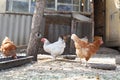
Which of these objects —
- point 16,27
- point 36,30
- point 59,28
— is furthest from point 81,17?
point 36,30

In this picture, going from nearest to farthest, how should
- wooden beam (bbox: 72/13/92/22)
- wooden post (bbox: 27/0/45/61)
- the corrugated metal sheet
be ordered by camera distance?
wooden post (bbox: 27/0/45/61), the corrugated metal sheet, wooden beam (bbox: 72/13/92/22)

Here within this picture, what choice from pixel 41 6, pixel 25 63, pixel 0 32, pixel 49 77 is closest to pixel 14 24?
pixel 0 32

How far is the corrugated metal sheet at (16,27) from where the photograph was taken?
11414mm

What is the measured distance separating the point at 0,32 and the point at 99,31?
611 cm

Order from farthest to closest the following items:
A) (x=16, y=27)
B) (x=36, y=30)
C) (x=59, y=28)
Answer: (x=59, y=28)
(x=16, y=27)
(x=36, y=30)

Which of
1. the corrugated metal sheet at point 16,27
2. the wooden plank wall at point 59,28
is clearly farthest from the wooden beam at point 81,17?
the corrugated metal sheet at point 16,27

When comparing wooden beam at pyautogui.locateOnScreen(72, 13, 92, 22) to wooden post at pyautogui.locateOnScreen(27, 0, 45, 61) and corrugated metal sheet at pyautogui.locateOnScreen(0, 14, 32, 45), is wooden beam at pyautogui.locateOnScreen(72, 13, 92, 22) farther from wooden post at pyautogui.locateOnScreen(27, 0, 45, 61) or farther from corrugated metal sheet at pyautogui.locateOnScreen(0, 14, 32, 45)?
wooden post at pyautogui.locateOnScreen(27, 0, 45, 61)

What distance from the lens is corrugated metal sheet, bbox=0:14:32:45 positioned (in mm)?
11414

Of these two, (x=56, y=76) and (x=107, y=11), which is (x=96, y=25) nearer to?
(x=107, y=11)

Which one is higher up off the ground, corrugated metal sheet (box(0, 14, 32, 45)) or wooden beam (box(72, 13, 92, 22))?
wooden beam (box(72, 13, 92, 22))

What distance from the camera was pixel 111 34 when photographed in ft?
43.3

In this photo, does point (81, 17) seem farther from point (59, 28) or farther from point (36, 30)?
point (36, 30)

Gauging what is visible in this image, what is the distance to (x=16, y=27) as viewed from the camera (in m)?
11.5

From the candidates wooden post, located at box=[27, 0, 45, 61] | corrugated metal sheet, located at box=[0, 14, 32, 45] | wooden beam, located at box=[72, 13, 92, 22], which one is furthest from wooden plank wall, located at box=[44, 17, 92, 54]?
wooden post, located at box=[27, 0, 45, 61]
